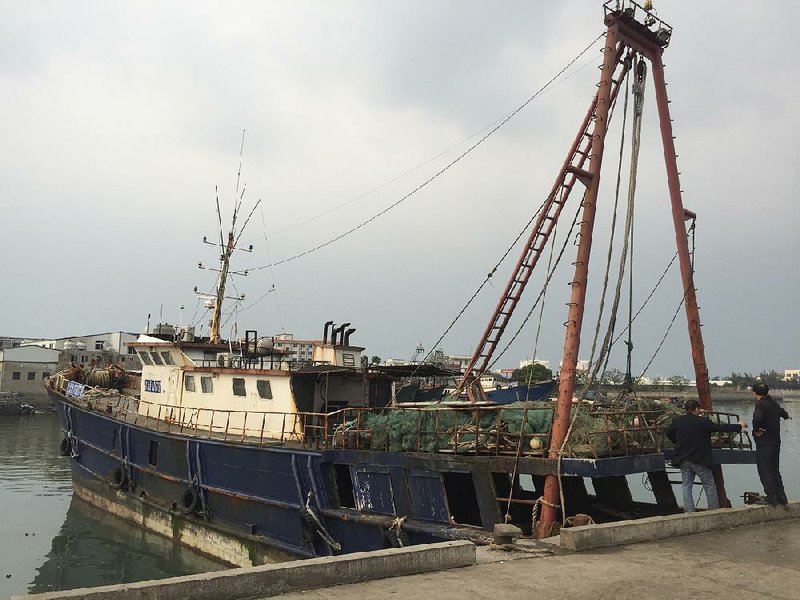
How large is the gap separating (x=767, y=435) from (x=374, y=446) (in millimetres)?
6809

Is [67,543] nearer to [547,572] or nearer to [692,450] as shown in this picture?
[547,572]

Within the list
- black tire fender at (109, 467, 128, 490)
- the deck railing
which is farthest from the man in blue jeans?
black tire fender at (109, 467, 128, 490)

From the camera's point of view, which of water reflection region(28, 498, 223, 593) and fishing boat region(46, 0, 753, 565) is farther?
water reflection region(28, 498, 223, 593)

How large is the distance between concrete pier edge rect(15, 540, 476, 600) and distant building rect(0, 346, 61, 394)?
68325 mm

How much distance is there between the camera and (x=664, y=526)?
25.3ft

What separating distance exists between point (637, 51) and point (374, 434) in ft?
31.2

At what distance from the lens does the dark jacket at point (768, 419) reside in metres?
8.70

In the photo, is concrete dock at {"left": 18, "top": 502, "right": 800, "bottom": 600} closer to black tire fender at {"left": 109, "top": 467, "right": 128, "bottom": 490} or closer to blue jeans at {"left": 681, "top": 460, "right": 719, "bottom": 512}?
blue jeans at {"left": 681, "top": 460, "right": 719, "bottom": 512}

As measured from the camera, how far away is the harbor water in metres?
15.7

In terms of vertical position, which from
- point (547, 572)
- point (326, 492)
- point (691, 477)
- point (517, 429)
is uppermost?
point (517, 429)

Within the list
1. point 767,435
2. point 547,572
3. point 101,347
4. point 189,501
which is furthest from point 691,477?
point 101,347

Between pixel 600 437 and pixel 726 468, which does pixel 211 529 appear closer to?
pixel 600 437

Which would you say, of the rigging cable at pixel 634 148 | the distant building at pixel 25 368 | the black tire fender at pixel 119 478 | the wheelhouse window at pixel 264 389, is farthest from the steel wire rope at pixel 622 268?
the distant building at pixel 25 368

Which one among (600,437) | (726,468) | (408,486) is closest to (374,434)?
(408,486)
